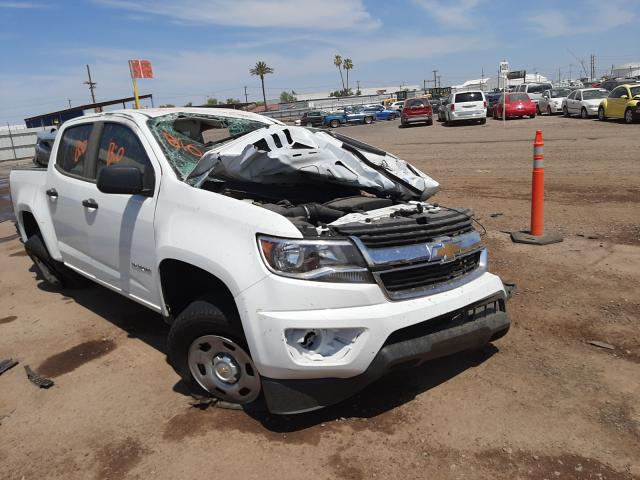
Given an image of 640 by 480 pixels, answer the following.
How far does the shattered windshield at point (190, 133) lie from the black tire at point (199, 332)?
0.93m

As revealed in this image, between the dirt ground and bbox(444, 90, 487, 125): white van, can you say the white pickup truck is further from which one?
bbox(444, 90, 487, 125): white van

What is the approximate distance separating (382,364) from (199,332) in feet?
3.63

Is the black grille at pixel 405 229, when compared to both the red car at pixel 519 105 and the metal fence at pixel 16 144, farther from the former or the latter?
→ the metal fence at pixel 16 144

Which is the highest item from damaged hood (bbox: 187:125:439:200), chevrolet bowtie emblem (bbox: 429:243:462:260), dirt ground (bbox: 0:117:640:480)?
damaged hood (bbox: 187:125:439:200)

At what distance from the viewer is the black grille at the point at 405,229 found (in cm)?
283

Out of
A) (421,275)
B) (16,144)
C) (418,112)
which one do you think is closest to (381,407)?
(421,275)

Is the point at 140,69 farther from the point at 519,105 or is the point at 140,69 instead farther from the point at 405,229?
the point at 519,105

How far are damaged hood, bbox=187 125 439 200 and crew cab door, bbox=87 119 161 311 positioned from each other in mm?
410

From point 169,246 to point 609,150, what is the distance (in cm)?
1347

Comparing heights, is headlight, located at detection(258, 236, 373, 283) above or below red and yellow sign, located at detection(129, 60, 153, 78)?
below

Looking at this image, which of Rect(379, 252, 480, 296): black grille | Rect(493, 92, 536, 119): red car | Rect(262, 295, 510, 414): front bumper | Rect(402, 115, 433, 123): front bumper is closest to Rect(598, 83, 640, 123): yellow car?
Rect(493, 92, 536, 119): red car

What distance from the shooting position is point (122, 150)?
4.00 meters

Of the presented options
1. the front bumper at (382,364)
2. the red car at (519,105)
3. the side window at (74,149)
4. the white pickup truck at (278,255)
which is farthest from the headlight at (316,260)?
the red car at (519,105)

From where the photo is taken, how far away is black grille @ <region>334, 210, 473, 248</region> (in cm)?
283
